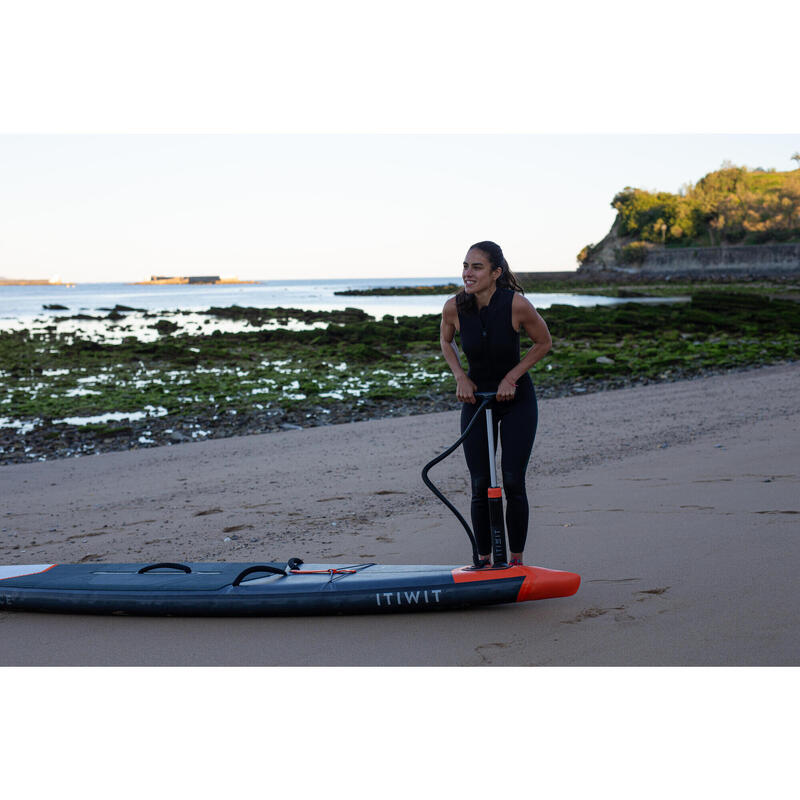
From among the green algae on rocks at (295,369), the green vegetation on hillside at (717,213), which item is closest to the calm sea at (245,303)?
the green algae on rocks at (295,369)

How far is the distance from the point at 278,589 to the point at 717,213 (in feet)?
259

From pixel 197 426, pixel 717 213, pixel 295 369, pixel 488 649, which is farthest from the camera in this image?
pixel 717 213

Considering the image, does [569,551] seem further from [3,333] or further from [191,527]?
[3,333]

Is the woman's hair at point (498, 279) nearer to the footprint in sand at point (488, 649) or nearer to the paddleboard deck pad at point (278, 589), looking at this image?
the paddleboard deck pad at point (278, 589)

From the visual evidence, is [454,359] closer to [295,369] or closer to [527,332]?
[527,332]

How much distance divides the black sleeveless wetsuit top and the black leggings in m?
0.13

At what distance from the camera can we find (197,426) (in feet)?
35.7

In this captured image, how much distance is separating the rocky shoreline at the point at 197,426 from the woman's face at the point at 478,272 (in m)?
7.09

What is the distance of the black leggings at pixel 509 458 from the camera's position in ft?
12.3

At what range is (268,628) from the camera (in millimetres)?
3689

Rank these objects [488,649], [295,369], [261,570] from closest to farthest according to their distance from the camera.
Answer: [488,649] → [261,570] → [295,369]

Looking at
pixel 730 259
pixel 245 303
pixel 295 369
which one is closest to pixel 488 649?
pixel 295 369

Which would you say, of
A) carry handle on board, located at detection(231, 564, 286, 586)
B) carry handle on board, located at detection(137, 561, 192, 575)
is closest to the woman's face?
carry handle on board, located at detection(231, 564, 286, 586)

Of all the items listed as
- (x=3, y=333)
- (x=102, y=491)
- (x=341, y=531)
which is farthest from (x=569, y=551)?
(x=3, y=333)
